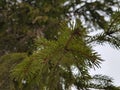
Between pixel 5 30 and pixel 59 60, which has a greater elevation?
pixel 59 60

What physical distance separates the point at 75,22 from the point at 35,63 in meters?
0.44

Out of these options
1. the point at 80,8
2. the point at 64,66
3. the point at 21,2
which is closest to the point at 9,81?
the point at 64,66

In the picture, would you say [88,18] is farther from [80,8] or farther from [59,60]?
[59,60]

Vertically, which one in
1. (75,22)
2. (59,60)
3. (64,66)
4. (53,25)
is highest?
(75,22)

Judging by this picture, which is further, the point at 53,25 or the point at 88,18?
the point at 88,18

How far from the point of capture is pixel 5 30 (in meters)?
6.72

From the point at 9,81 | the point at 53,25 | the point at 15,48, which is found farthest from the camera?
the point at 15,48

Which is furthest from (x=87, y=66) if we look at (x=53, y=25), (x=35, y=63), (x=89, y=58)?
(x=53, y=25)

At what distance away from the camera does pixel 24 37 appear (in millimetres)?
6734

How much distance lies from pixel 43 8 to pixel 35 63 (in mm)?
4200

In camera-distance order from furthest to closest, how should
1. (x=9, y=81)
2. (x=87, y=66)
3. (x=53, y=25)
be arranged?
(x=53, y=25) < (x=9, y=81) < (x=87, y=66)

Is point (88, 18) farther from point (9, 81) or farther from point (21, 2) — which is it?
point (9, 81)

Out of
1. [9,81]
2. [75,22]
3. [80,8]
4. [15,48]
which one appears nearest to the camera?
[75,22]

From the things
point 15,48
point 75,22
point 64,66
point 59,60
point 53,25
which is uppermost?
point 75,22
